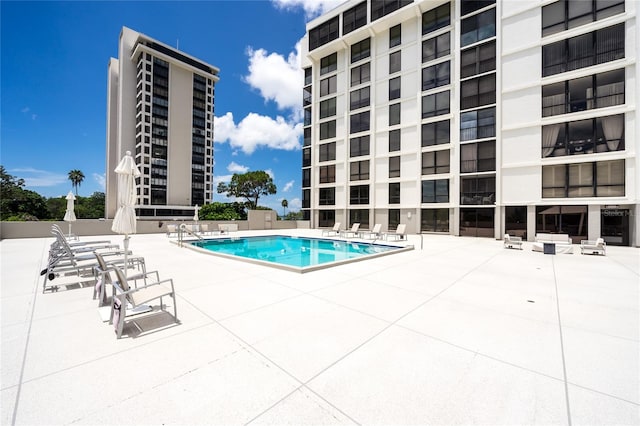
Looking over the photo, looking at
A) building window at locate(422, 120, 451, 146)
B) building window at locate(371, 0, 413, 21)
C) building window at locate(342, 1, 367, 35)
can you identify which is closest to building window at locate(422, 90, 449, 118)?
building window at locate(422, 120, 451, 146)

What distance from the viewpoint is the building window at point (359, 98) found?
88.6 feet

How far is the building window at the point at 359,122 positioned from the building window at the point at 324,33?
935cm

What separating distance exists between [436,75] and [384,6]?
8.88 metres

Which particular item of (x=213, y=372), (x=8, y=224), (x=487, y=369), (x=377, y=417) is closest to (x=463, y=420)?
(x=377, y=417)

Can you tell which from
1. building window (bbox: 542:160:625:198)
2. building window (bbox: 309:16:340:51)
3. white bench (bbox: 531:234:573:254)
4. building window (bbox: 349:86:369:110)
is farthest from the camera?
building window (bbox: 309:16:340:51)

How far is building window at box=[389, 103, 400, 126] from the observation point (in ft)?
81.3

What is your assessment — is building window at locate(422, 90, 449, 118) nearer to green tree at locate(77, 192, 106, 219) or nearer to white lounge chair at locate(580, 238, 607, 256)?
white lounge chair at locate(580, 238, 607, 256)

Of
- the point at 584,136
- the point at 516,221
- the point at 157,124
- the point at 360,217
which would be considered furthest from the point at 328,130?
the point at 157,124

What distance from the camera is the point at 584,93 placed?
1662cm

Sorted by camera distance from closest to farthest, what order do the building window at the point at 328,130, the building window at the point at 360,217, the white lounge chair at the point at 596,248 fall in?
the white lounge chair at the point at 596,248, the building window at the point at 360,217, the building window at the point at 328,130

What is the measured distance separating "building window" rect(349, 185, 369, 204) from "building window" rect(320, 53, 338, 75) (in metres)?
13.9

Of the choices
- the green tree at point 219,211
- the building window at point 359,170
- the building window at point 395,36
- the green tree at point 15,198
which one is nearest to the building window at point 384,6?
the building window at point 395,36

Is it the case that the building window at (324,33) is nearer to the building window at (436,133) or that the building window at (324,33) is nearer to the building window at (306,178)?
the building window at (306,178)

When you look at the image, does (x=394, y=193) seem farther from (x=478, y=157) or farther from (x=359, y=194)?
(x=478, y=157)
